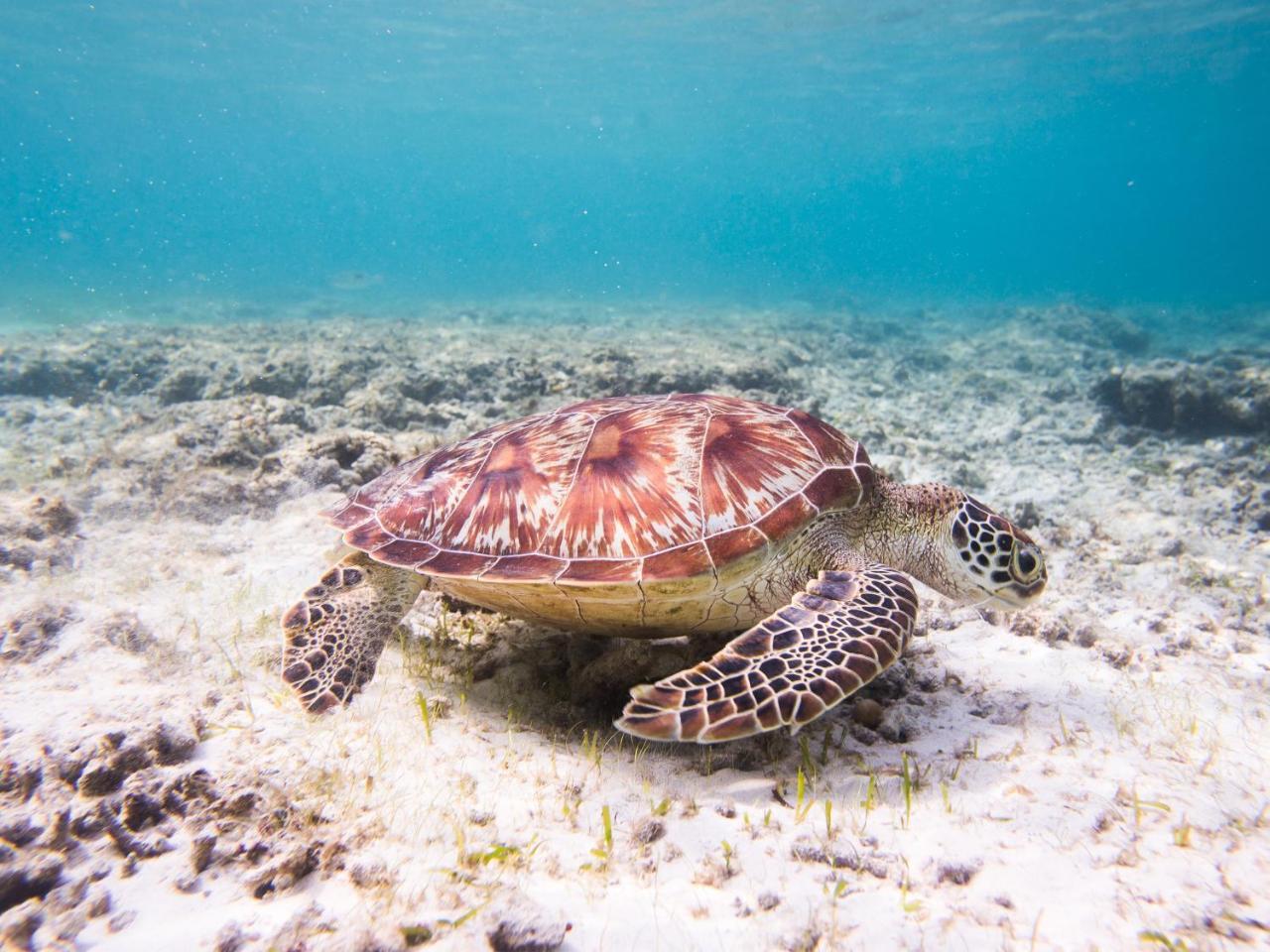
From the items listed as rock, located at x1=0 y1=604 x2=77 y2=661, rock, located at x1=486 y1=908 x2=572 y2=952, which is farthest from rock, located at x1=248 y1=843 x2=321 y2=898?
rock, located at x1=0 y1=604 x2=77 y2=661

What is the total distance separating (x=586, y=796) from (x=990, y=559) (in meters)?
2.56

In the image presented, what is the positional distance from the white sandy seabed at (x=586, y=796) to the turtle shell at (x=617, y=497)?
29.7 inches

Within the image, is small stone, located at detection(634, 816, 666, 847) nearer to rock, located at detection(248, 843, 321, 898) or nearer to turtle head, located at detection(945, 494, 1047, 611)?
rock, located at detection(248, 843, 321, 898)

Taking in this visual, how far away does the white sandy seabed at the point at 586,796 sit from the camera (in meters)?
1.68

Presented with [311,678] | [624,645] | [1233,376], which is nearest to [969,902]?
[624,645]

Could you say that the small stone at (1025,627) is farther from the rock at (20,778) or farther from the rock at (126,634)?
the rock at (126,634)

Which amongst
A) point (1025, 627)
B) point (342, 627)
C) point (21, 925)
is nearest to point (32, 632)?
point (342, 627)

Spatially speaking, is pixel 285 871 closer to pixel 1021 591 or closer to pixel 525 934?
pixel 525 934

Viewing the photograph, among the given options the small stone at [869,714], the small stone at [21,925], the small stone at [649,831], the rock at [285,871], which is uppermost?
the small stone at [21,925]

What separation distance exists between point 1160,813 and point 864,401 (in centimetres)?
937

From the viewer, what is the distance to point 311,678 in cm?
295

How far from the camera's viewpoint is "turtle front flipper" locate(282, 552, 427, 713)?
2.94 meters

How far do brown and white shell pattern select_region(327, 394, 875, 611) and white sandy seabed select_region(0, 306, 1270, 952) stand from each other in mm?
752

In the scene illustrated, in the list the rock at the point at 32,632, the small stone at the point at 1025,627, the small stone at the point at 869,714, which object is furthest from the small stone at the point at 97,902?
the small stone at the point at 1025,627
